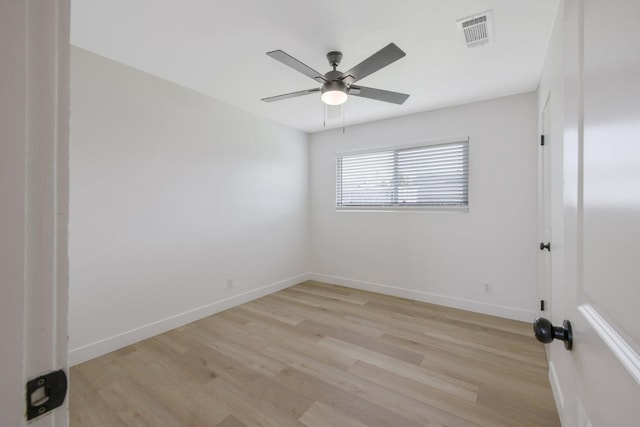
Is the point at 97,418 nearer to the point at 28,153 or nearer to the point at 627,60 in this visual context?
the point at 28,153

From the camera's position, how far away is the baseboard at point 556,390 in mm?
1578

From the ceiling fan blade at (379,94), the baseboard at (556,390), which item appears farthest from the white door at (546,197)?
the ceiling fan blade at (379,94)

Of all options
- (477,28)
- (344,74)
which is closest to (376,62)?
(344,74)

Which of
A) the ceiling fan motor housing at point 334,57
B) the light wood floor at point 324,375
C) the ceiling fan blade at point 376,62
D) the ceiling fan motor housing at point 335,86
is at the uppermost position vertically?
the ceiling fan motor housing at point 334,57

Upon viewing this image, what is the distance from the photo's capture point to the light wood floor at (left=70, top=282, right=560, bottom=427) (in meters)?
1.68

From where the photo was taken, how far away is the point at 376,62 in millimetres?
1846

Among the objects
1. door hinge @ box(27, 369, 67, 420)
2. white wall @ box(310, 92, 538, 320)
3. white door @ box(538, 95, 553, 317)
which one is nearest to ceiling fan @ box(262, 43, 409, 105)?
white door @ box(538, 95, 553, 317)

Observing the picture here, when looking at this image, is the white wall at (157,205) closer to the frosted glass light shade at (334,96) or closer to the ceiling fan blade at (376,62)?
the frosted glass light shade at (334,96)

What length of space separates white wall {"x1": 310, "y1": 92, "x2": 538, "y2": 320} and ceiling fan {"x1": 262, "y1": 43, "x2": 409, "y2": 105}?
1.53m

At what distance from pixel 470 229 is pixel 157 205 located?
3474 mm

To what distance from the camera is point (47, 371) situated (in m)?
0.42

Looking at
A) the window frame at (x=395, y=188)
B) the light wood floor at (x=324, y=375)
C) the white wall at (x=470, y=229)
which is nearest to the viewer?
the light wood floor at (x=324, y=375)

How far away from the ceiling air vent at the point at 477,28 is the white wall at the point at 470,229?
52.7 inches

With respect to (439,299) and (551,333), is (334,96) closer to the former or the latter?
(551,333)
